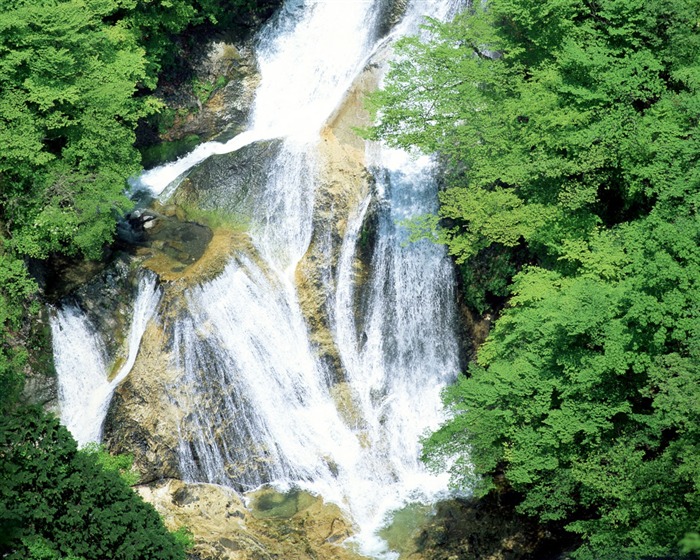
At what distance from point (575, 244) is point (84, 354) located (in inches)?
488

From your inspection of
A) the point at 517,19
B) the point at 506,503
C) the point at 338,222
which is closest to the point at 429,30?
the point at 517,19

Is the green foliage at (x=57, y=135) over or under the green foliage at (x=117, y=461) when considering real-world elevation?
over

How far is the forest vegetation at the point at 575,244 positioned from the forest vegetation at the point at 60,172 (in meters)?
6.88

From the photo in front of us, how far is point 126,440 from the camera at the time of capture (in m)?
23.2

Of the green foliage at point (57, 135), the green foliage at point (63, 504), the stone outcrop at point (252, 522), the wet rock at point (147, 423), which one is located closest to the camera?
the green foliage at point (63, 504)

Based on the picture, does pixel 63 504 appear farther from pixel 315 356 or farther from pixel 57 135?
pixel 57 135

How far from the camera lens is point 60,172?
2352cm

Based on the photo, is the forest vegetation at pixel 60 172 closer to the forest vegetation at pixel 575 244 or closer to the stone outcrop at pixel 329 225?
the stone outcrop at pixel 329 225

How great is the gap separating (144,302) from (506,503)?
10240 millimetres

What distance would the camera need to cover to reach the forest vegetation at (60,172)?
19.1 metres

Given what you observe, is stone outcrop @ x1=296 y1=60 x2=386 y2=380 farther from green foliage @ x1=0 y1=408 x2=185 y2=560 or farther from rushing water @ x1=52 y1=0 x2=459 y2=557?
green foliage @ x1=0 y1=408 x2=185 y2=560

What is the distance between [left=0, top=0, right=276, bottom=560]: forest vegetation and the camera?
752 inches

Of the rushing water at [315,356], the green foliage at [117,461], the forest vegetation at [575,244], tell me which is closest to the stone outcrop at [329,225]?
the rushing water at [315,356]

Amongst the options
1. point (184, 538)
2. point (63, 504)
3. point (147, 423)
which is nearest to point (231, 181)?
point (147, 423)
